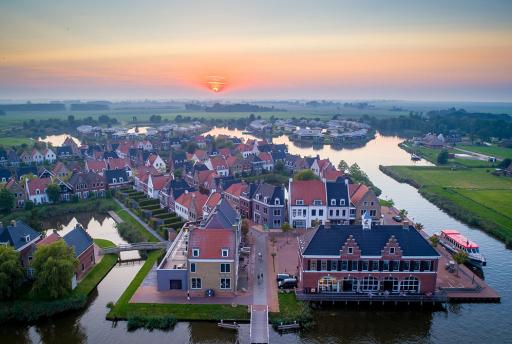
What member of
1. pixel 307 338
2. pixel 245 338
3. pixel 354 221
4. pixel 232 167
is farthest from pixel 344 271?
pixel 232 167

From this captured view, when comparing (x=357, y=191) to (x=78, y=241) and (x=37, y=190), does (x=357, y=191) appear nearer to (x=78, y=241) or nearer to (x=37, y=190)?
(x=78, y=241)

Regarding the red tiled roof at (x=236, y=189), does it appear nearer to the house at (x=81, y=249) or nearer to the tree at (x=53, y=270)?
the house at (x=81, y=249)

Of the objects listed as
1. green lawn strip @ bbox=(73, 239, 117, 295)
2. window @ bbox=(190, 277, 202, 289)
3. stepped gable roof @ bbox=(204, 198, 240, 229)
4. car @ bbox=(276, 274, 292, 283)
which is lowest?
green lawn strip @ bbox=(73, 239, 117, 295)

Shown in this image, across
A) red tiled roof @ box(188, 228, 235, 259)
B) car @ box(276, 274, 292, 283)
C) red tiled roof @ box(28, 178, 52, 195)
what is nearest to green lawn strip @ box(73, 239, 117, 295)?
red tiled roof @ box(188, 228, 235, 259)

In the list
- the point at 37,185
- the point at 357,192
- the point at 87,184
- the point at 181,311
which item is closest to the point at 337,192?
the point at 357,192

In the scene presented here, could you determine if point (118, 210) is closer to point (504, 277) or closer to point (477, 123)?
point (504, 277)

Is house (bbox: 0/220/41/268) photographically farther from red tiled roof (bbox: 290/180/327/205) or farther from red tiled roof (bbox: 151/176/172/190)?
red tiled roof (bbox: 290/180/327/205)
